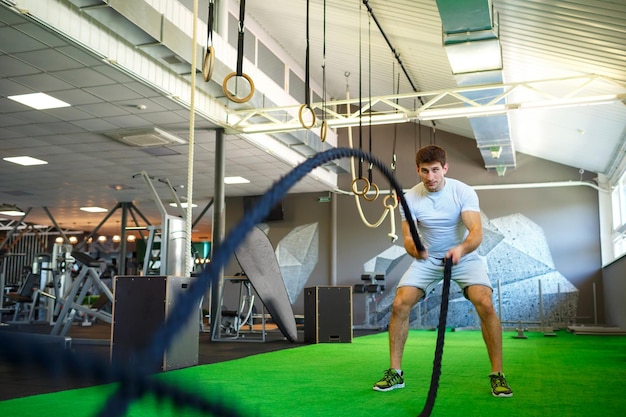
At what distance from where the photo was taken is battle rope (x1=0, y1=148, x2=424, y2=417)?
1.92ft

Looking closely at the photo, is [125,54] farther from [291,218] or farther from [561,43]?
[291,218]

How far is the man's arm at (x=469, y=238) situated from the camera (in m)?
2.99

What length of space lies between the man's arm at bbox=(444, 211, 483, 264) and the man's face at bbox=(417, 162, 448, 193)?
23cm

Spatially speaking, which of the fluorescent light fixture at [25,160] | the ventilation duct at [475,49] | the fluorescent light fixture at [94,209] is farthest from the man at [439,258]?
the fluorescent light fixture at [94,209]

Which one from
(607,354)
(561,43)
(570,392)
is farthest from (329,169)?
(570,392)

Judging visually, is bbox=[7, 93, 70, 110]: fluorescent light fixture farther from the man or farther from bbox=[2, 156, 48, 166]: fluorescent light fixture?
the man

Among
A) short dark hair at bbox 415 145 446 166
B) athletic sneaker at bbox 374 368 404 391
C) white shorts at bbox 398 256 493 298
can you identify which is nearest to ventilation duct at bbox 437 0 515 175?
short dark hair at bbox 415 145 446 166

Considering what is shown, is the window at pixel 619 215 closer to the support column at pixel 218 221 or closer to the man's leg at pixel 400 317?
the support column at pixel 218 221

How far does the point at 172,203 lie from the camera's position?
51.1 ft

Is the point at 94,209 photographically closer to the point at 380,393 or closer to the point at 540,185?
the point at 540,185

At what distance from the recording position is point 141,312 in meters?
4.93

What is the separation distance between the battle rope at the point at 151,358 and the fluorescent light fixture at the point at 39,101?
7662 mm

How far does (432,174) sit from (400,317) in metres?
0.85

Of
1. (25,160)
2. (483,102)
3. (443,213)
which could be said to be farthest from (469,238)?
(25,160)
